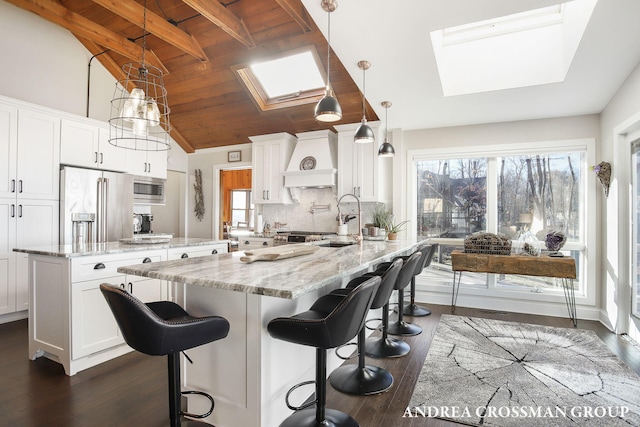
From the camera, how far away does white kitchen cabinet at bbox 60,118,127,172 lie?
4320 mm

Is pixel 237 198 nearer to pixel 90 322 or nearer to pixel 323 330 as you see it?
pixel 90 322

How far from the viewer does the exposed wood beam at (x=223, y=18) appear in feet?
11.3

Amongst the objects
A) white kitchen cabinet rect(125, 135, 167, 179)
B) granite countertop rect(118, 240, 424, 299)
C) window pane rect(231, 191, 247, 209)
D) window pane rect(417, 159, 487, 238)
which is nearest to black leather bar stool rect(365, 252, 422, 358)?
granite countertop rect(118, 240, 424, 299)

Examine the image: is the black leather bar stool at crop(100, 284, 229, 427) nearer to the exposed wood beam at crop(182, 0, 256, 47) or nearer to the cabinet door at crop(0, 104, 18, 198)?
the exposed wood beam at crop(182, 0, 256, 47)

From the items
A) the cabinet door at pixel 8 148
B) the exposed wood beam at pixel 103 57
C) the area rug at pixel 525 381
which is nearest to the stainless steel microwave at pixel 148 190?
the exposed wood beam at pixel 103 57

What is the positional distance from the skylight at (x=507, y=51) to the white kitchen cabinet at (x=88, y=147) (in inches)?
171

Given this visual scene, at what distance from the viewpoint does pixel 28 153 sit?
3.97 m

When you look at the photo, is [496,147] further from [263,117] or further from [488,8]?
[263,117]

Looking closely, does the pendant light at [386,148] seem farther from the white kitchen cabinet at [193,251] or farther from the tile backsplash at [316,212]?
the white kitchen cabinet at [193,251]

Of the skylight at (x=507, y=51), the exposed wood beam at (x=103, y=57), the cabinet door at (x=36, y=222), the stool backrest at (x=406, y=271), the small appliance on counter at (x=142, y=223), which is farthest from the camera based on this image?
the small appliance on counter at (x=142, y=223)

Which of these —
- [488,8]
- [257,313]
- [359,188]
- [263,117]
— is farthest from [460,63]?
[257,313]

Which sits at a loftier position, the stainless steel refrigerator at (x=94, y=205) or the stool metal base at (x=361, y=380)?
the stainless steel refrigerator at (x=94, y=205)

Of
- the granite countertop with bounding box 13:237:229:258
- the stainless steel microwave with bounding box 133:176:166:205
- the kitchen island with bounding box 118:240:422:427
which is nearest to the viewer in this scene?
the kitchen island with bounding box 118:240:422:427

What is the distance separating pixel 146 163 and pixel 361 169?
10.9 ft
